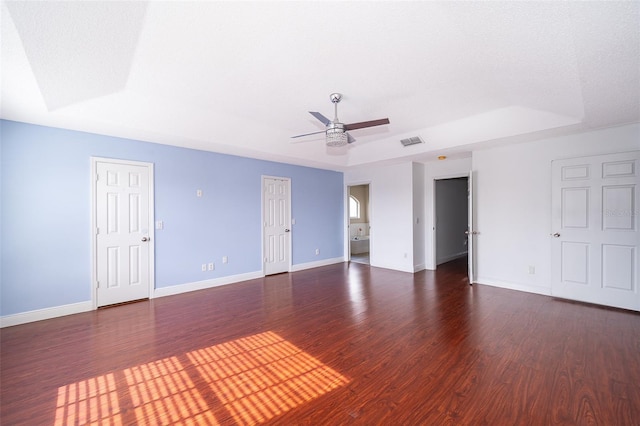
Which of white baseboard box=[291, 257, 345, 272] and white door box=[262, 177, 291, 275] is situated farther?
white baseboard box=[291, 257, 345, 272]

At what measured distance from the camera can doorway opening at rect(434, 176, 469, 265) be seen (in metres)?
7.02

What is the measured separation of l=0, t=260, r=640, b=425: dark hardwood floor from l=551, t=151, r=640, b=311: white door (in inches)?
13.3

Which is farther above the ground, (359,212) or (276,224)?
(359,212)

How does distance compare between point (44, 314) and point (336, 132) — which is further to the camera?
point (44, 314)

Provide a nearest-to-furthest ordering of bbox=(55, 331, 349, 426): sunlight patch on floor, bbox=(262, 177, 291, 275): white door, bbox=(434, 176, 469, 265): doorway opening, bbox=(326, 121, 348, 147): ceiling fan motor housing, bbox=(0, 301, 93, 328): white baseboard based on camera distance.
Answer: bbox=(55, 331, 349, 426): sunlight patch on floor, bbox=(326, 121, 348, 147): ceiling fan motor housing, bbox=(0, 301, 93, 328): white baseboard, bbox=(262, 177, 291, 275): white door, bbox=(434, 176, 469, 265): doorway opening

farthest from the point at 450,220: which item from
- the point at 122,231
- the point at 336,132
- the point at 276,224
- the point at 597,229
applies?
the point at 122,231

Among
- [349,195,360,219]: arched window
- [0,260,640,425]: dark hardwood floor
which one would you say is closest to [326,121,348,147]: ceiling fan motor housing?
[0,260,640,425]: dark hardwood floor

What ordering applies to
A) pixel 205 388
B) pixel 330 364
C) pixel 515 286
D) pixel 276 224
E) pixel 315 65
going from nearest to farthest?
pixel 205 388
pixel 330 364
pixel 315 65
pixel 515 286
pixel 276 224

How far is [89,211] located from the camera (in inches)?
155

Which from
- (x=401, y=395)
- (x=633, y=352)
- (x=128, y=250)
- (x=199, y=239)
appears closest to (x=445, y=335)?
(x=401, y=395)

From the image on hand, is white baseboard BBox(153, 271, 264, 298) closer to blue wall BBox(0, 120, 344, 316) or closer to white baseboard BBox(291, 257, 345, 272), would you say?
blue wall BBox(0, 120, 344, 316)

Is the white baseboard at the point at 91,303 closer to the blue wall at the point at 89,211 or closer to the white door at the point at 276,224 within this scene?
the blue wall at the point at 89,211

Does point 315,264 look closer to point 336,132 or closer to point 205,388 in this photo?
point 336,132

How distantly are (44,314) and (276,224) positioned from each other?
12.6ft
